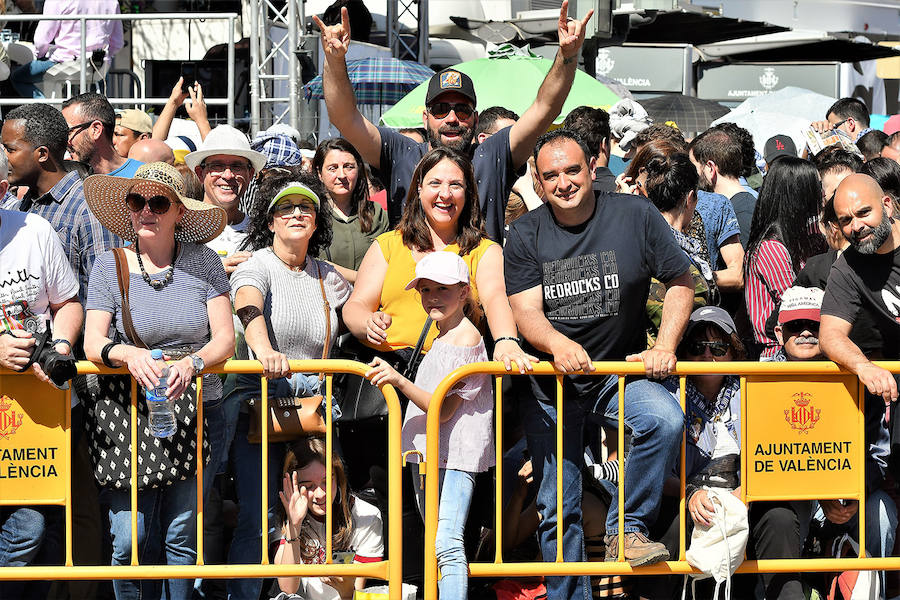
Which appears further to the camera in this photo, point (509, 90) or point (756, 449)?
point (509, 90)

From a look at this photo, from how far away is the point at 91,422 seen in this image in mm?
5051

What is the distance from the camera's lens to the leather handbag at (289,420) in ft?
17.3

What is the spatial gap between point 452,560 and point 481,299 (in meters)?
1.23

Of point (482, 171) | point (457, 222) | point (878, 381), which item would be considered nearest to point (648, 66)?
point (482, 171)

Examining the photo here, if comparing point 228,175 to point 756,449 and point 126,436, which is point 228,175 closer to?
point 126,436

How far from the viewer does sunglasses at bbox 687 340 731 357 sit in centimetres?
571

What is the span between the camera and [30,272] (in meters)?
5.08

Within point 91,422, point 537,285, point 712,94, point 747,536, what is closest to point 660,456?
point 747,536

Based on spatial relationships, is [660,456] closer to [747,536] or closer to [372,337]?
[747,536]

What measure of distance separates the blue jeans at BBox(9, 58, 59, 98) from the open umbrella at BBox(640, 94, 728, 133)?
283 inches

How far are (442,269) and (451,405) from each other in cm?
60

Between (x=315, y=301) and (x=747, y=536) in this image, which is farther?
(x=315, y=301)

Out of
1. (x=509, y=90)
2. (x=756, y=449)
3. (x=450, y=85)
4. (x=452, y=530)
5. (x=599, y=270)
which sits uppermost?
(x=509, y=90)

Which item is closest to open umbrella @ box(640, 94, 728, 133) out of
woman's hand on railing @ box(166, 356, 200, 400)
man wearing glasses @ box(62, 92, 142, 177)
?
man wearing glasses @ box(62, 92, 142, 177)
